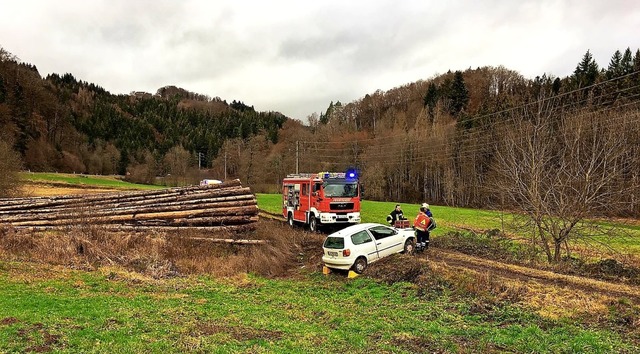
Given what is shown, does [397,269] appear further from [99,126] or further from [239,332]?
[99,126]

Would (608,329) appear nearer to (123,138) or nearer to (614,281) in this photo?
(614,281)

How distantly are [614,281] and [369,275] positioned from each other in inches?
333

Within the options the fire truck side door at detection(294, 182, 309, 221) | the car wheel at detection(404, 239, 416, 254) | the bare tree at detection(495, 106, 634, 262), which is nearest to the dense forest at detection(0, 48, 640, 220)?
the bare tree at detection(495, 106, 634, 262)

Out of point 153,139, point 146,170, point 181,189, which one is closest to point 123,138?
point 153,139

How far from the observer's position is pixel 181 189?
24297mm

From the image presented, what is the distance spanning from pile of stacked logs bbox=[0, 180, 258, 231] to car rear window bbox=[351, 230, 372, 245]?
8423 millimetres

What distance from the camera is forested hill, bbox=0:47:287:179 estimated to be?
74188mm

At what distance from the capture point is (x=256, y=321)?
10.2 metres

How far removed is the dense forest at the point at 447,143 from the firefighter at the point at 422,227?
4.21 metres

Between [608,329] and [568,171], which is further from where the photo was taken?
[568,171]

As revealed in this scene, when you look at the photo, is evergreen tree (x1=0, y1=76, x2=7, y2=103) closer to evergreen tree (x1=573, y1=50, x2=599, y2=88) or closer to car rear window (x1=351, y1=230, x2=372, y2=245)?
car rear window (x1=351, y1=230, x2=372, y2=245)

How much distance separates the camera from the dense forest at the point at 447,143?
59.3 ft

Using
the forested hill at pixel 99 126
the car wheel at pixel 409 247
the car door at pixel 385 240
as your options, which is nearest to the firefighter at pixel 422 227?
the car wheel at pixel 409 247

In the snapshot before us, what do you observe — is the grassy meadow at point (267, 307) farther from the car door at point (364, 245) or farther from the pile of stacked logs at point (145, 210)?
the pile of stacked logs at point (145, 210)
